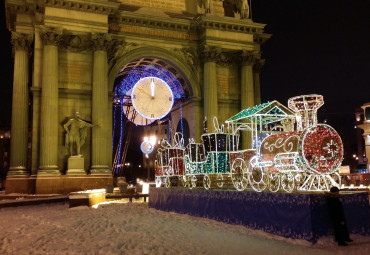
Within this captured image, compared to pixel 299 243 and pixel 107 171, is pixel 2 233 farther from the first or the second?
pixel 107 171

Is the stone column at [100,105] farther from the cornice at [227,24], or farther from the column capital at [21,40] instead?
the cornice at [227,24]

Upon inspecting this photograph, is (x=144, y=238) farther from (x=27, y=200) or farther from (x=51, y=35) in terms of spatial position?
(x=51, y=35)

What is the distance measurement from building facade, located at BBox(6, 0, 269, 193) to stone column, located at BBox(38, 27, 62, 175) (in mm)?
59

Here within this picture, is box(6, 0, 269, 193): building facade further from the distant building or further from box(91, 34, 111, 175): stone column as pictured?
the distant building

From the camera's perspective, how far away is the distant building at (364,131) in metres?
55.4

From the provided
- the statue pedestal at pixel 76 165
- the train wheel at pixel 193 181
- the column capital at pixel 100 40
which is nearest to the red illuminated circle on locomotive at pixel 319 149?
the train wheel at pixel 193 181

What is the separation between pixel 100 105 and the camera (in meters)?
26.5

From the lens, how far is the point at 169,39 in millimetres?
29953

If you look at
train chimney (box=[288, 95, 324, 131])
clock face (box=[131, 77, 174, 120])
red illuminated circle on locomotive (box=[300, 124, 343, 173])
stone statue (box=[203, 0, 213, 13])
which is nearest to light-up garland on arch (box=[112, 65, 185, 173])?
clock face (box=[131, 77, 174, 120])

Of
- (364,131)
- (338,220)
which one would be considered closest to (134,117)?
(338,220)

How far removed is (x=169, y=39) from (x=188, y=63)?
2.23 metres

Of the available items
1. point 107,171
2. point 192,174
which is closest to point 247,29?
point 107,171

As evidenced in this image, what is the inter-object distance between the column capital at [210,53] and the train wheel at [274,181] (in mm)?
18662

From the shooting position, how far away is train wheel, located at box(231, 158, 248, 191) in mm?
13156
